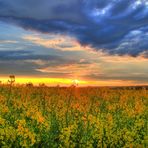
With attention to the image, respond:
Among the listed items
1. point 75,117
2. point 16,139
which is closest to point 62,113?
point 75,117

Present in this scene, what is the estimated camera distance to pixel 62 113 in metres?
13.4

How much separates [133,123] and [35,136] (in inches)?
166

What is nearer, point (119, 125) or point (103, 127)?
point (103, 127)

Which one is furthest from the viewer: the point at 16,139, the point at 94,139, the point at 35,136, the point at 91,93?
the point at 91,93

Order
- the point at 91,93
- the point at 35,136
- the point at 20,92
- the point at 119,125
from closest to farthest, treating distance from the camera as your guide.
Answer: the point at 35,136
the point at 119,125
the point at 20,92
the point at 91,93

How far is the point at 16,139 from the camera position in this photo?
9.50 m

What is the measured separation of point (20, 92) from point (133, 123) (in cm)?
890

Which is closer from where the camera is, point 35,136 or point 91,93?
point 35,136

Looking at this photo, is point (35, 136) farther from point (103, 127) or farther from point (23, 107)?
point (23, 107)

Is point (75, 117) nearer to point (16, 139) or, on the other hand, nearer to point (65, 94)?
point (16, 139)

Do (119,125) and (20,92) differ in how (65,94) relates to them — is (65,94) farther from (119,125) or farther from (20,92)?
(119,125)

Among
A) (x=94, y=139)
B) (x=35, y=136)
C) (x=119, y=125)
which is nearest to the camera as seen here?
(x=35, y=136)

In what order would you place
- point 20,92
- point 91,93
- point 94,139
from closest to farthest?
point 94,139 < point 20,92 < point 91,93

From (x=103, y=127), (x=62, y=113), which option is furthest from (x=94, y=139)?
(x=62, y=113)
